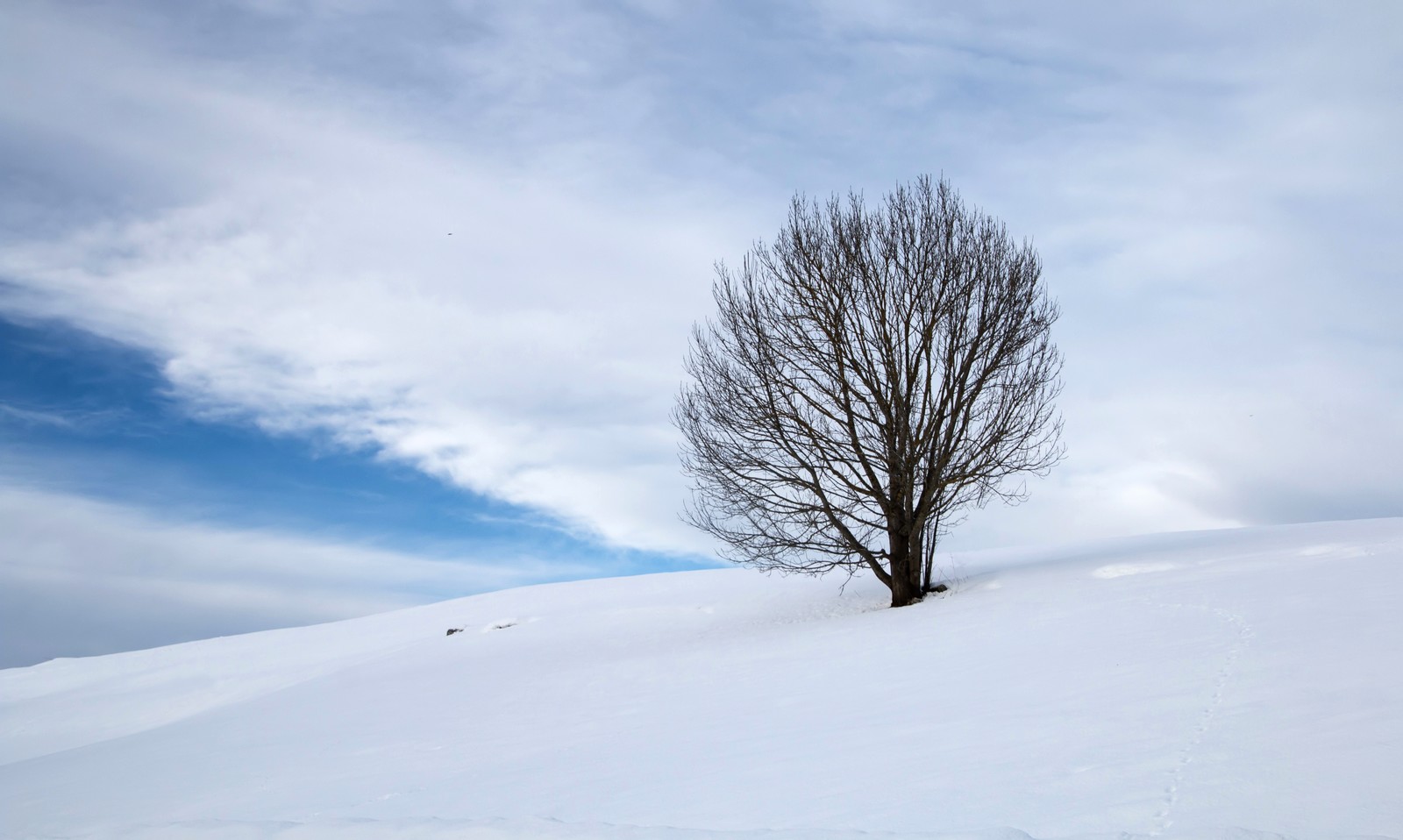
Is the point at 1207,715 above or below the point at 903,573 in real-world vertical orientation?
below

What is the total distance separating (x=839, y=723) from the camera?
7793mm

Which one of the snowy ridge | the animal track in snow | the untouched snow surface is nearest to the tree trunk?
the untouched snow surface

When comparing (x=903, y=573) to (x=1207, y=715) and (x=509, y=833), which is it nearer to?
(x=1207, y=715)

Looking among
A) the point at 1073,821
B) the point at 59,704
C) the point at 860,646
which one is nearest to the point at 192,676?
the point at 59,704

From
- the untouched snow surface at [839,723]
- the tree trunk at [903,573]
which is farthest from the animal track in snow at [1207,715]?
the tree trunk at [903,573]

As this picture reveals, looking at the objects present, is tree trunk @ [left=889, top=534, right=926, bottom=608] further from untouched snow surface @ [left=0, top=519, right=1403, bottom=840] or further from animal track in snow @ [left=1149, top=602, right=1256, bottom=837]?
animal track in snow @ [left=1149, top=602, right=1256, bottom=837]

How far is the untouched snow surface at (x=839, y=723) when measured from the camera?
503cm

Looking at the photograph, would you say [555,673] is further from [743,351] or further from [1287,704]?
[1287,704]

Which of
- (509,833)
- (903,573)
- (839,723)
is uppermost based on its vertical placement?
(903,573)

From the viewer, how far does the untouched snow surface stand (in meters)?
5.03

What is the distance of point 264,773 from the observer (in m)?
9.80

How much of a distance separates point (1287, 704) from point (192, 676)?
64.7ft

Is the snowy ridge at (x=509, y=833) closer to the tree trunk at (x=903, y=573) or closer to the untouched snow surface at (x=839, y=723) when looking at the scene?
the untouched snow surface at (x=839, y=723)

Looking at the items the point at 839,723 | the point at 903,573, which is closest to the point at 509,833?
the point at 839,723
